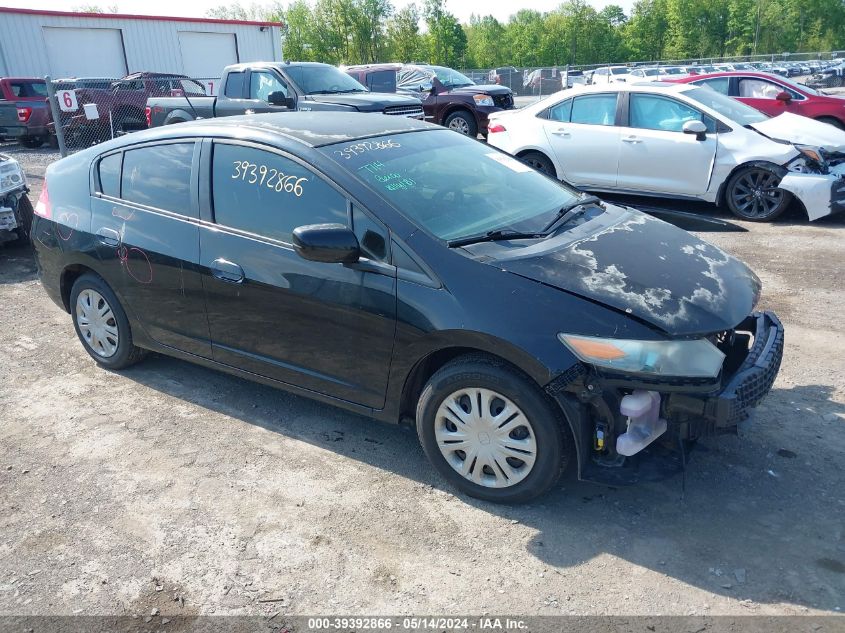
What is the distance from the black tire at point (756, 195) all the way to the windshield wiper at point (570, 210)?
15.5 feet

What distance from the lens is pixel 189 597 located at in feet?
9.24

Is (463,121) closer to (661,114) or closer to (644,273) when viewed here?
(661,114)

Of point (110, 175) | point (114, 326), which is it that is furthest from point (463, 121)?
point (114, 326)

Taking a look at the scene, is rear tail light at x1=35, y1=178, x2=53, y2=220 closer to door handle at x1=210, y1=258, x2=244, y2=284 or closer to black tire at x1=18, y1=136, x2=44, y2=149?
door handle at x1=210, y1=258, x2=244, y2=284

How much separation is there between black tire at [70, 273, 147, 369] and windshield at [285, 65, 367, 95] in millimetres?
7713

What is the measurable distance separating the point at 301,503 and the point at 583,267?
1.75 meters

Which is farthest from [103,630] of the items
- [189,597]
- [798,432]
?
[798,432]

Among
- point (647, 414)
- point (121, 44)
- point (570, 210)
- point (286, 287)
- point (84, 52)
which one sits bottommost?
point (647, 414)

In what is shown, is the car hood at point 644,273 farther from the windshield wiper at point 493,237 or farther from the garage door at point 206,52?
the garage door at point 206,52

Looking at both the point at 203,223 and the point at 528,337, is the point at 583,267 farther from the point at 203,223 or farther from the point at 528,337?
the point at 203,223

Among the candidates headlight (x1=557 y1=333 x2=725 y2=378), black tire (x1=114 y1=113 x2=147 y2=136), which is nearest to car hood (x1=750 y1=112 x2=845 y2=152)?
headlight (x1=557 y1=333 x2=725 y2=378)

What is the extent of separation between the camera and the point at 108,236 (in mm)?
4391

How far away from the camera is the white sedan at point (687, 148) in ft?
26.0

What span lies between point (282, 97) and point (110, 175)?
6934 millimetres
